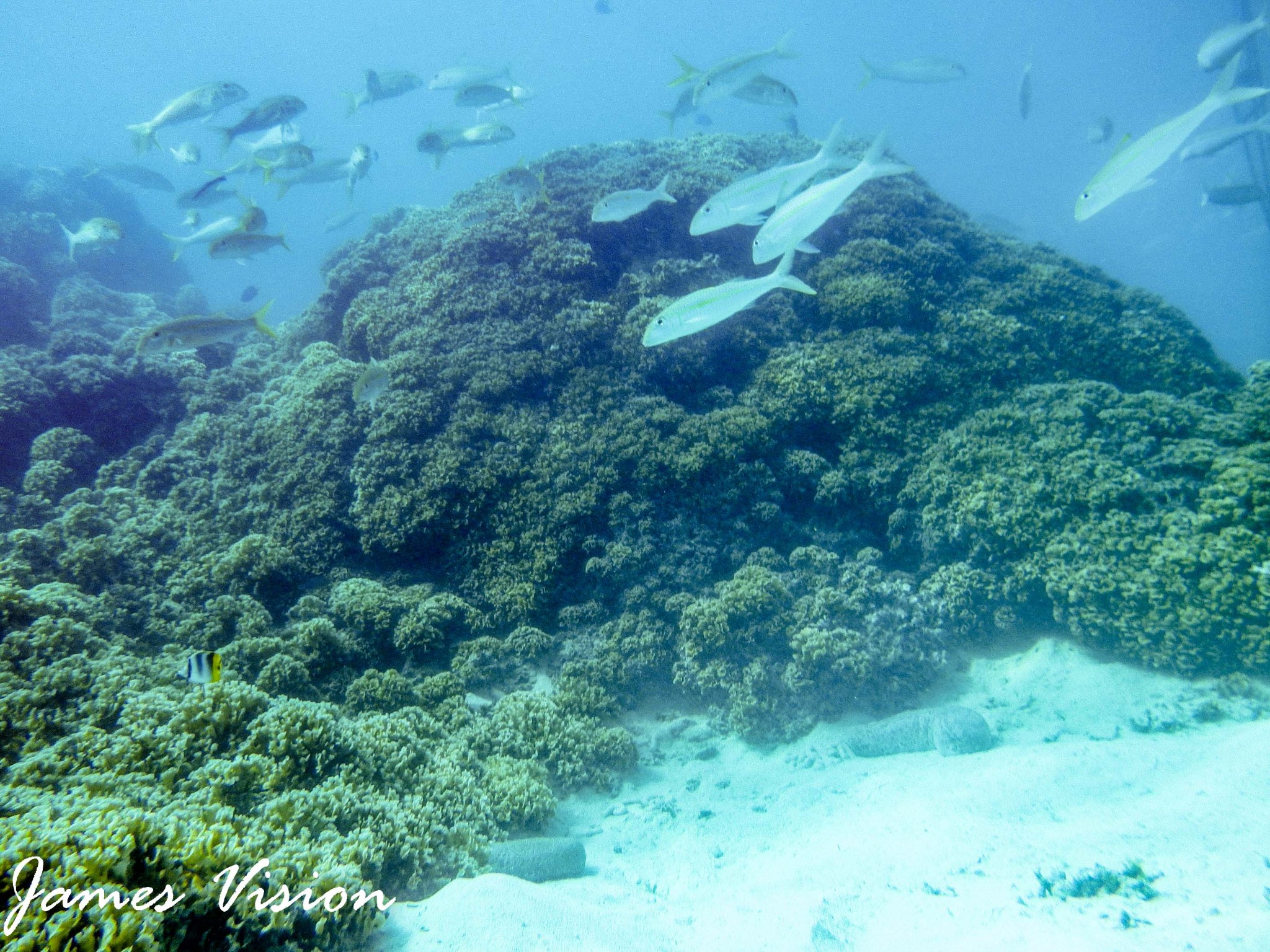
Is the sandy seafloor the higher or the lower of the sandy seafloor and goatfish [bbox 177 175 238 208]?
the lower

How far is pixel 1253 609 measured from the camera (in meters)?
4.86

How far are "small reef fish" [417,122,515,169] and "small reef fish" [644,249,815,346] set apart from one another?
8431 mm

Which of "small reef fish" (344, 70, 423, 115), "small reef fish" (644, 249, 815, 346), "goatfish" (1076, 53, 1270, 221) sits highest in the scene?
"small reef fish" (344, 70, 423, 115)

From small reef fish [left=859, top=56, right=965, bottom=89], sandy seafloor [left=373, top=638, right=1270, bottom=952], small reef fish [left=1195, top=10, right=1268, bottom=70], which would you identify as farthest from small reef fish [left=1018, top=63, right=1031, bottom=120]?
sandy seafloor [left=373, top=638, right=1270, bottom=952]

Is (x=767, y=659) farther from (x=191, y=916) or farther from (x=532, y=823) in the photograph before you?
(x=191, y=916)

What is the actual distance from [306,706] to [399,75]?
40.0ft

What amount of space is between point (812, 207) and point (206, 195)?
38.3 ft

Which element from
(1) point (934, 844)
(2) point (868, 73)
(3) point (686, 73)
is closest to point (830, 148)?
(3) point (686, 73)

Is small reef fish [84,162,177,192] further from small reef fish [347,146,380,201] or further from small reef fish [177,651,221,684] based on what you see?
small reef fish [177,651,221,684]

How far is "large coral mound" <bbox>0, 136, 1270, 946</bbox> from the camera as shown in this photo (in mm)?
4281

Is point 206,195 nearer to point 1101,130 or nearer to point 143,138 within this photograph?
point 143,138

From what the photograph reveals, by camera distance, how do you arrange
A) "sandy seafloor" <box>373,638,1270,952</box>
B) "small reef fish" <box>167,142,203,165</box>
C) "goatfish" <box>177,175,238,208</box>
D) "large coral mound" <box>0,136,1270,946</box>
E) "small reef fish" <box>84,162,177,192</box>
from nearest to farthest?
"sandy seafloor" <box>373,638,1270,952</box> < "large coral mound" <box>0,136,1270,946</box> < "goatfish" <box>177,175,238,208</box> < "small reef fish" <box>167,142,203,165</box> < "small reef fish" <box>84,162,177,192</box>

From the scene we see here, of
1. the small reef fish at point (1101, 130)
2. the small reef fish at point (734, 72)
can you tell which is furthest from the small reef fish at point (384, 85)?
the small reef fish at point (1101, 130)

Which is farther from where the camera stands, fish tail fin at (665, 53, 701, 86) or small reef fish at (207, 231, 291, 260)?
small reef fish at (207, 231, 291, 260)
